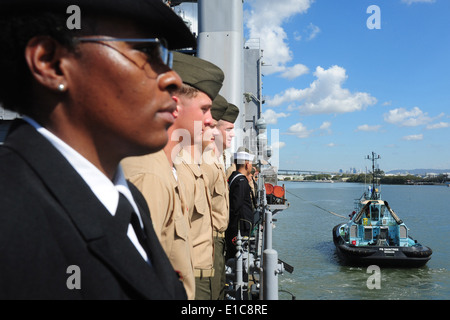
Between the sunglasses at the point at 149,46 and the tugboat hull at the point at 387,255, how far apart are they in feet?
69.9

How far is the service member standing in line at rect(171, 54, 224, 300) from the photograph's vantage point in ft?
8.55

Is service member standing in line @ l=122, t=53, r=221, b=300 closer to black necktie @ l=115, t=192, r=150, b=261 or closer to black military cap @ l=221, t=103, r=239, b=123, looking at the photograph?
black necktie @ l=115, t=192, r=150, b=261

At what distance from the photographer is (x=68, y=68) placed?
2.99ft

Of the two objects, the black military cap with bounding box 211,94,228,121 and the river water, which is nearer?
the black military cap with bounding box 211,94,228,121

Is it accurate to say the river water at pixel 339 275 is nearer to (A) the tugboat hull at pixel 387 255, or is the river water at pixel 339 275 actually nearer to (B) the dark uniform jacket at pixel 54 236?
(A) the tugboat hull at pixel 387 255

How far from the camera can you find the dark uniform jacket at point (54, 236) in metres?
0.73

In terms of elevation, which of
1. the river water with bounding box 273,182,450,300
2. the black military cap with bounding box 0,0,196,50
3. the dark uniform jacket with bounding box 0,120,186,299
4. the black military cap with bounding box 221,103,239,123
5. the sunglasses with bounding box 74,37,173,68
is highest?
the black military cap with bounding box 221,103,239,123

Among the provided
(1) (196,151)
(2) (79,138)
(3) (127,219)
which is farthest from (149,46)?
(1) (196,151)

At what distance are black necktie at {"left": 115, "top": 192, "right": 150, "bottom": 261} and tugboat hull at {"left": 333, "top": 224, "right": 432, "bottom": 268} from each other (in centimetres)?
2113

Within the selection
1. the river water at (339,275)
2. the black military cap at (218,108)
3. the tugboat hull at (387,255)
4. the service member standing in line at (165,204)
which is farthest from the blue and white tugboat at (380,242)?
the service member standing in line at (165,204)

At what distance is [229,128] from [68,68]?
404 centimetres

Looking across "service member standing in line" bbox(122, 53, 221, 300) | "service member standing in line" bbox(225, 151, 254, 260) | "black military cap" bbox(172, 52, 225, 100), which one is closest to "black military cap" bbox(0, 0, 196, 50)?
"service member standing in line" bbox(122, 53, 221, 300)
